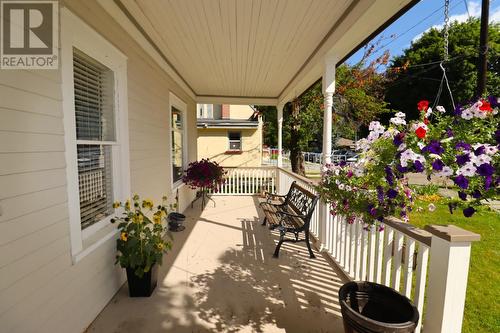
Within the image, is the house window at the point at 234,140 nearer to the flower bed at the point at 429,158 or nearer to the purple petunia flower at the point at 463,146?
the flower bed at the point at 429,158

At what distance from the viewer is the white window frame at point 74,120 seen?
68.6 inches

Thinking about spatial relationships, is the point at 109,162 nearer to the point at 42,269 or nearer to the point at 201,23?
the point at 42,269

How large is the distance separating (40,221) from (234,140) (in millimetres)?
11281

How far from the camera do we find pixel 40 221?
1521 mm

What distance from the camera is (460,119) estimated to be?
4.44 feet

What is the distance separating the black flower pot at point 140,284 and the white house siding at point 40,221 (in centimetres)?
18

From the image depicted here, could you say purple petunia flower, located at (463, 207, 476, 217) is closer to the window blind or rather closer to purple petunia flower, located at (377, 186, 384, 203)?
purple petunia flower, located at (377, 186, 384, 203)

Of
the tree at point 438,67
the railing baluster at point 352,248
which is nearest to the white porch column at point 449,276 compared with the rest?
the railing baluster at point 352,248

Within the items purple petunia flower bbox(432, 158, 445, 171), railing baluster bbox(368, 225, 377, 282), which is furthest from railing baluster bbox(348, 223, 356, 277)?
purple petunia flower bbox(432, 158, 445, 171)

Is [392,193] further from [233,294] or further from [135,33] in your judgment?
[135,33]

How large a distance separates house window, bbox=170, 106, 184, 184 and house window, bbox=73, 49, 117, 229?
8.86 ft

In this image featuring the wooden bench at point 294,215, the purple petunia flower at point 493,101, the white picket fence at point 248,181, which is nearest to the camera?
the purple petunia flower at point 493,101

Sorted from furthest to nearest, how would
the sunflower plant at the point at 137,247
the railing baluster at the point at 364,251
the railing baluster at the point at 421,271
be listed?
the railing baluster at the point at 364,251 < the sunflower plant at the point at 137,247 < the railing baluster at the point at 421,271

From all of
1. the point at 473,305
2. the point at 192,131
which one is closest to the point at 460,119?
the point at 473,305
